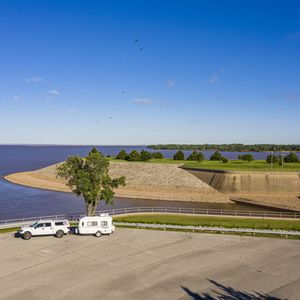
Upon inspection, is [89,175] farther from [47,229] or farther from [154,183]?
[154,183]

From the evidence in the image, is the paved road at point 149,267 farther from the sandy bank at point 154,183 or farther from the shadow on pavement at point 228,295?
the sandy bank at point 154,183

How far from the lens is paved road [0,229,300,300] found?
16625 millimetres

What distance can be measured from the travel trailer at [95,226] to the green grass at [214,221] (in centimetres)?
627

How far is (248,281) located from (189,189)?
172ft

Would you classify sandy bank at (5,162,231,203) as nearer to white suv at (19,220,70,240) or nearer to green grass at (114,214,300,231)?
green grass at (114,214,300,231)

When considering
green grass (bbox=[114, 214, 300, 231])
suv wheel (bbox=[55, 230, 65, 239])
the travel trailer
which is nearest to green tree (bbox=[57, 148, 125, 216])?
green grass (bbox=[114, 214, 300, 231])

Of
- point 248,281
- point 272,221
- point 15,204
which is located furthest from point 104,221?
point 15,204

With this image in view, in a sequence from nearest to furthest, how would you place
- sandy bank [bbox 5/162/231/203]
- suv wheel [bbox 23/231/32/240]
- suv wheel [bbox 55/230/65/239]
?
suv wheel [bbox 23/231/32/240], suv wheel [bbox 55/230/65/239], sandy bank [bbox 5/162/231/203]

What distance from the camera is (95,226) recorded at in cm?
2675

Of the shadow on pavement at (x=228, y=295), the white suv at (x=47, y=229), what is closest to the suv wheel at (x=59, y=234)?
the white suv at (x=47, y=229)

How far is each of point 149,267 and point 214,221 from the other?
1561 centimetres

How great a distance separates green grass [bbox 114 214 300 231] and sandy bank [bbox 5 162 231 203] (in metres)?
28.1

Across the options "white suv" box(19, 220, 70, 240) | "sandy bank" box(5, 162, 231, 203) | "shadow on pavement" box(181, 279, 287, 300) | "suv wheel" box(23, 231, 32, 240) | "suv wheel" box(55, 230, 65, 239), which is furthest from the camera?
"sandy bank" box(5, 162, 231, 203)

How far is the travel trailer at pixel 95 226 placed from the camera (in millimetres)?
26688
